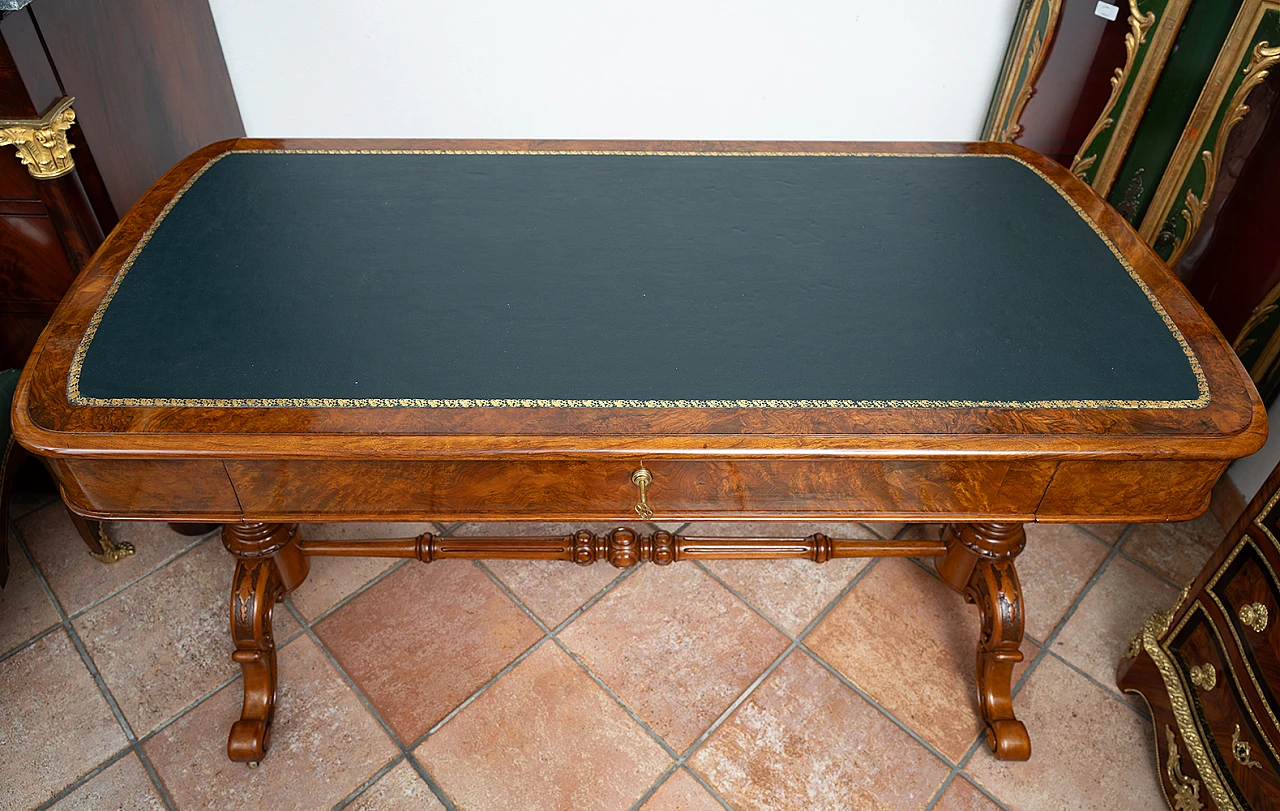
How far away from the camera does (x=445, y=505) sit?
1.45 meters

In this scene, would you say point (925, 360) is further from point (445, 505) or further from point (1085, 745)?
point (1085, 745)

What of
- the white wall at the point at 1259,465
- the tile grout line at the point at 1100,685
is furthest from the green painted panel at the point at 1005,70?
the tile grout line at the point at 1100,685

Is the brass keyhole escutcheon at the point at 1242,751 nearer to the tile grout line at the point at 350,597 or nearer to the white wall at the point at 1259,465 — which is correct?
the white wall at the point at 1259,465

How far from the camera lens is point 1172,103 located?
2174mm

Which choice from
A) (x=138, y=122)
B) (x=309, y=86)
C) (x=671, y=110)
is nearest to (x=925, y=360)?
(x=671, y=110)

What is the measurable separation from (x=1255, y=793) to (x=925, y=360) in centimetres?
99

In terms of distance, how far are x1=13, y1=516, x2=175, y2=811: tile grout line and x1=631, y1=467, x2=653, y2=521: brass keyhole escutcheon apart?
4.04 ft

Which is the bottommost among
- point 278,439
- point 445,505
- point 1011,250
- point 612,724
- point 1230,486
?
point 612,724

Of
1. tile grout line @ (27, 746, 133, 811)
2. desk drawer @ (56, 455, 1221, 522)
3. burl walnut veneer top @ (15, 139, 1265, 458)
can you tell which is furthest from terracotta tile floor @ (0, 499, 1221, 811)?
burl walnut veneer top @ (15, 139, 1265, 458)

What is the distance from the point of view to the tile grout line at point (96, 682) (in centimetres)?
184

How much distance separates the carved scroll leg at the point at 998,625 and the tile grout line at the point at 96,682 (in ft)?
5.81

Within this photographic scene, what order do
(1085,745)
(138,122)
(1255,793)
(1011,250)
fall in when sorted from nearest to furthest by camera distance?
(1255,793), (1011,250), (1085,745), (138,122)

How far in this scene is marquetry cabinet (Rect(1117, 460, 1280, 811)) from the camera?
4.96ft

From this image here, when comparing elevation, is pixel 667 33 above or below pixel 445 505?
above
